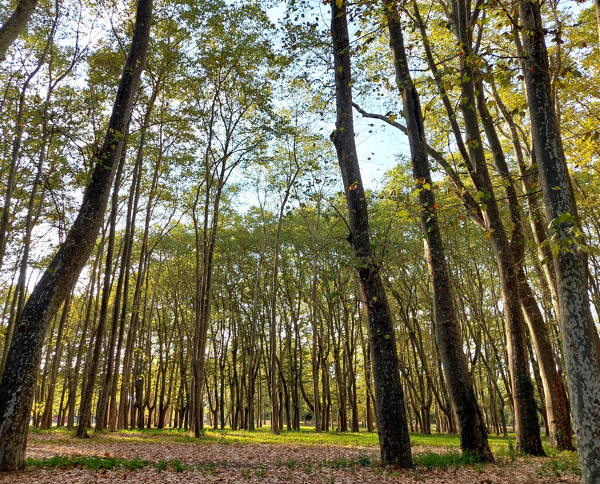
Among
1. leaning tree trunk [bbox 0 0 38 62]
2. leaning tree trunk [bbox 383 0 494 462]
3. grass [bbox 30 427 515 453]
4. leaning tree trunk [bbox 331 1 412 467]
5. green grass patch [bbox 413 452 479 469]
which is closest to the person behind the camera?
leaning tree trunk [bbox 0 0 38 62]

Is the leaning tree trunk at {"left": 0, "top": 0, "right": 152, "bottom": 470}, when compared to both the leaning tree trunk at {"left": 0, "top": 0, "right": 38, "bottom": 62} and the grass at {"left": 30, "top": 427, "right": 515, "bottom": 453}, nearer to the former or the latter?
the leaning tree trunk at {"left": 0, "top": 0, "right": 38, "bottom": 62}

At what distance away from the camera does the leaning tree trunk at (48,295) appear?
5.93m

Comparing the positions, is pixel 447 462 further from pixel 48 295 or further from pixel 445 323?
pixel 48 295

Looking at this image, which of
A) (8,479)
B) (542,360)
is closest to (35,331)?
(8,479)

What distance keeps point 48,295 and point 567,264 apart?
24.4ft

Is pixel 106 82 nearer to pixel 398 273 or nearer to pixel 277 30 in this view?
pixel 277 30

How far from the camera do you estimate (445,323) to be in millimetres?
7875

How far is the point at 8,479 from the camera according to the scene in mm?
5473

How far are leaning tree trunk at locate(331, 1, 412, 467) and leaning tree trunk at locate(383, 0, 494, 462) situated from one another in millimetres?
1192

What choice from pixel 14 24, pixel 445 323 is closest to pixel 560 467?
pixel 445 323

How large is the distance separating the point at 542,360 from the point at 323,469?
617 centimetres

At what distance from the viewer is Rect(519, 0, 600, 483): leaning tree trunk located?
10.4ft

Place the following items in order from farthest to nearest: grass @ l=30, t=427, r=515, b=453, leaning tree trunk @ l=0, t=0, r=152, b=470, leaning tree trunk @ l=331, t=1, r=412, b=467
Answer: grass @ l=30, t=427, r=515, b=453 < leaning tree trunk @ l=331, t=1, r=412, b=467 < leaning tree trunk @ l=0, t=0, r=152, b=470

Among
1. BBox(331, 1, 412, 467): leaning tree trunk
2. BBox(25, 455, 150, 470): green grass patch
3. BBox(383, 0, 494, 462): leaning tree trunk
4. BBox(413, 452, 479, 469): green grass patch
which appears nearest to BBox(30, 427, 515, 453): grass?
BBox(413, 452, 479, 469): green grass patch
